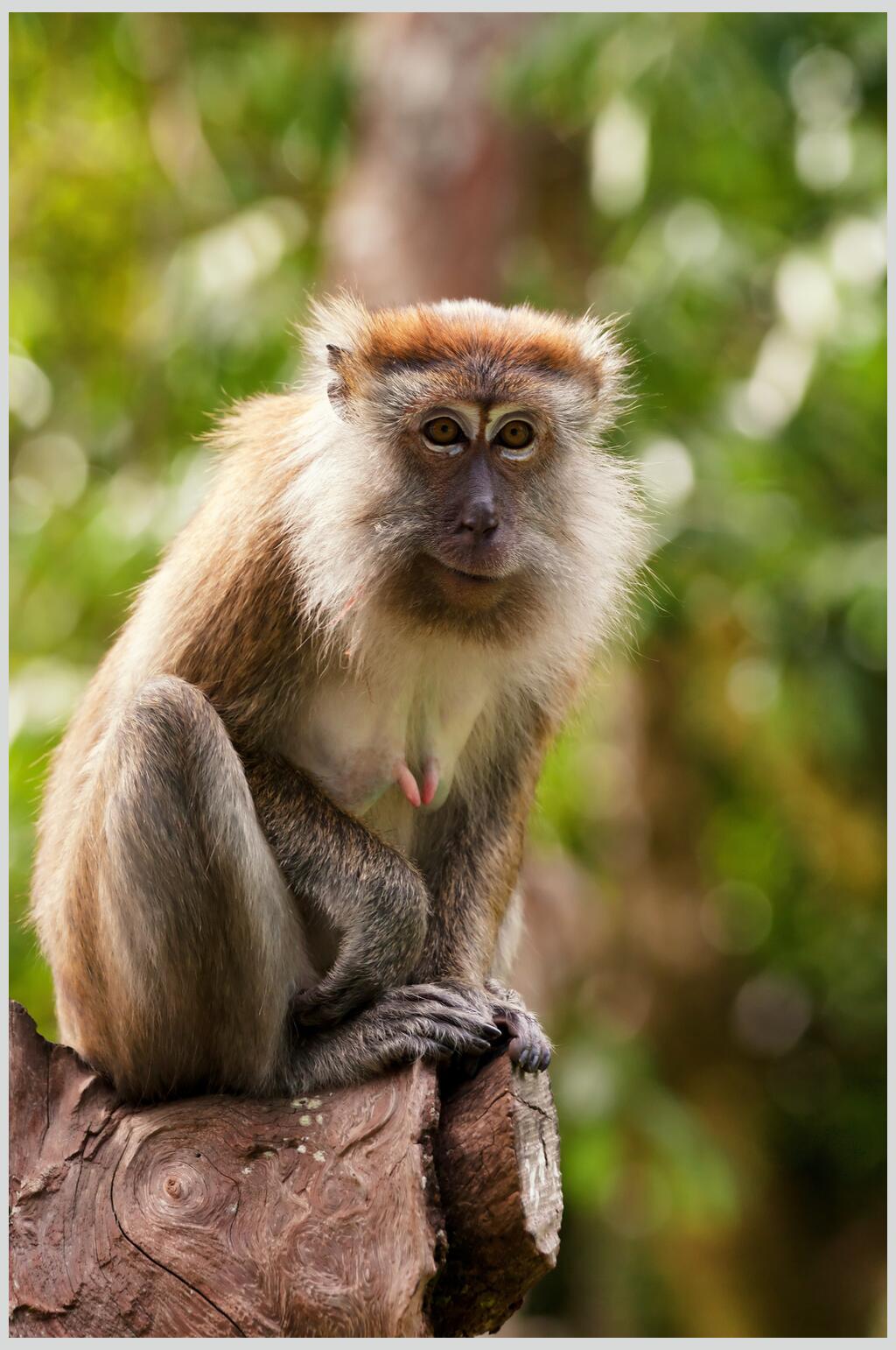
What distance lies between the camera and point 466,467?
5188mm

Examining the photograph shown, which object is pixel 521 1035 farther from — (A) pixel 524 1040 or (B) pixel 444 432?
(B) pixel 444 432

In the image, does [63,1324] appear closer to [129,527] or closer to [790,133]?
[129,527]

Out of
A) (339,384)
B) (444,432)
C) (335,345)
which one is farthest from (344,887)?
(335,345)

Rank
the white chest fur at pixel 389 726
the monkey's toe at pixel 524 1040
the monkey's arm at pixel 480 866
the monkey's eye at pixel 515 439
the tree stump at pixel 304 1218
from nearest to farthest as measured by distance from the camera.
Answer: the tree stump at pixel 304 1218 → the monkey's toe at pixel 524 1040 → the monkey's eye at pixel 515 439 → the white chest fur at pixel 389 726 → the monkey's arm at pixel 480 866

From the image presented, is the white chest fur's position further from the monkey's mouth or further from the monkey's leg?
the monkey's leg

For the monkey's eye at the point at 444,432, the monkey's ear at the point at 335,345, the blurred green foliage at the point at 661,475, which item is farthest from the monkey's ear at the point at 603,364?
the blurred green foliage at the point at 661,475

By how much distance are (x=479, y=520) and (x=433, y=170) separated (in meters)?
6.58

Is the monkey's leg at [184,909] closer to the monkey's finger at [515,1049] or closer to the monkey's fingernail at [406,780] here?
the monkey's fingernail at [406,780]

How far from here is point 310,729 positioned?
5609 mm

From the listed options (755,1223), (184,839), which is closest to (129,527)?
(184,839)

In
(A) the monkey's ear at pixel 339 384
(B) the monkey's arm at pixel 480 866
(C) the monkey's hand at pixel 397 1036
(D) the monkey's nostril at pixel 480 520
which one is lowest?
(C) the monkey's hand at pixel 397 1036

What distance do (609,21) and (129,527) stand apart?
13.7 feet

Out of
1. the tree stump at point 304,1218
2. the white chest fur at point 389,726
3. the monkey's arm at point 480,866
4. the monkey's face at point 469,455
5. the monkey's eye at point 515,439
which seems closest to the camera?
the tree stump at point 304,1218

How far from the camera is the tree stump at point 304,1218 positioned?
450 cm
